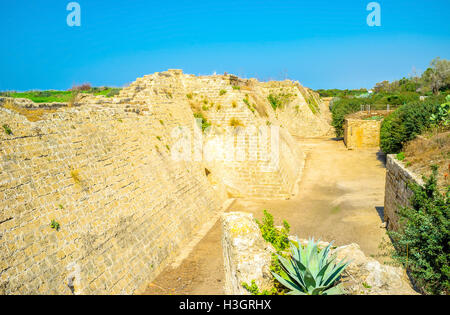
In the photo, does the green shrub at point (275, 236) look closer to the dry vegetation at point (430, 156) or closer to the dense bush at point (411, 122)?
the dry vegetation at point (430, 156)

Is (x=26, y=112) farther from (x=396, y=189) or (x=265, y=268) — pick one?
(x=396, y=189)

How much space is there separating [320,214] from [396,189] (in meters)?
3.03

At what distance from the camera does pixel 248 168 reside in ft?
44.1

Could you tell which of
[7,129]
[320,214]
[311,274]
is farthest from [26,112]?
[320,214]

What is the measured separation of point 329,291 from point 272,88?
105 feet

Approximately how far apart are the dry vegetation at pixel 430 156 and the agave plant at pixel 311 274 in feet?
14.8

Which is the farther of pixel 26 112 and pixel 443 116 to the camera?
pixel 443 116

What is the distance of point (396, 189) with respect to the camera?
29.3 feet

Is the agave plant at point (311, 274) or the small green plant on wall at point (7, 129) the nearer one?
the agave plant at point (311, 274)

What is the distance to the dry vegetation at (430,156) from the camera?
24.3 ft

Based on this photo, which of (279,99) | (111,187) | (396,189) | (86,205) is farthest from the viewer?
(279,99)

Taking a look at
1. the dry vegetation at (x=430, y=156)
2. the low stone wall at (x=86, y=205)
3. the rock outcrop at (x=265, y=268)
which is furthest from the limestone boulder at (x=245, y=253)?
the dry vegetation at (x=430, y=156)
